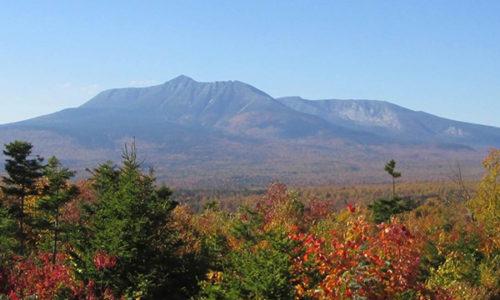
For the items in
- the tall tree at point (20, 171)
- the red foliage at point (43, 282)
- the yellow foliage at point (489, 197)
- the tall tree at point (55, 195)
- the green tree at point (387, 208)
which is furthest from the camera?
the green tree at point (387, 208)

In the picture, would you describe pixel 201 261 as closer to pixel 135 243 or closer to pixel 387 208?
pixel 135 243

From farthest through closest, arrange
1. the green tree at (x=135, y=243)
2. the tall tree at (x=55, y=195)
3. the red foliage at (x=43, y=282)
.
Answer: the tall tree at (x=55, y=195)
the green tree at (x=135, y=243)
the red foliage at (x=43, y=282)

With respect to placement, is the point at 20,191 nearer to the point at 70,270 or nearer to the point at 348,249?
the point at 70,270

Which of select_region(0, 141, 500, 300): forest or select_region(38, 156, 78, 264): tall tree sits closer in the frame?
select_region(0, 141, 500, 300): forest

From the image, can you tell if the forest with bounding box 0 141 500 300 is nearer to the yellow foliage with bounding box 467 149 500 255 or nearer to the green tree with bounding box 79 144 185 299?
the green tree with bounding box 79 144 185 299

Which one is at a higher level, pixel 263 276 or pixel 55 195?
pixel 55 195

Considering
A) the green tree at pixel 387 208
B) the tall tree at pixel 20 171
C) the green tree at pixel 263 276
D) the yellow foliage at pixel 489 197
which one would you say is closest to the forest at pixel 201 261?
the green tree at pixel 263 276

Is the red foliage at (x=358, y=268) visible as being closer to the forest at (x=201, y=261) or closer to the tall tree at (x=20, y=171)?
the forest at (x=201, y=261)

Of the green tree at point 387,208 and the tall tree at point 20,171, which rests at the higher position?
the tall tree at point 20,171

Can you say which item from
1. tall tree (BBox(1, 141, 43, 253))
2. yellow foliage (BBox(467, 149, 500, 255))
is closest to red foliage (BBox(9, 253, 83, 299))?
tall tree (BBox(1, 141, 43, 253))

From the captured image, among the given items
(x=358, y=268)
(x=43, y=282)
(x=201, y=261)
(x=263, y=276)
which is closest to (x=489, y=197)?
(x=201, y=261)

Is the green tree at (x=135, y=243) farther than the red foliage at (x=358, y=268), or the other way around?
the green tree at (x=135, y=243)

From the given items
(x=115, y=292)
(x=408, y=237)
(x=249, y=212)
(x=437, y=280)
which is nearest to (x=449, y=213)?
(x=249, y=212)

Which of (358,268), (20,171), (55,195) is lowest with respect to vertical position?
(358,268)
